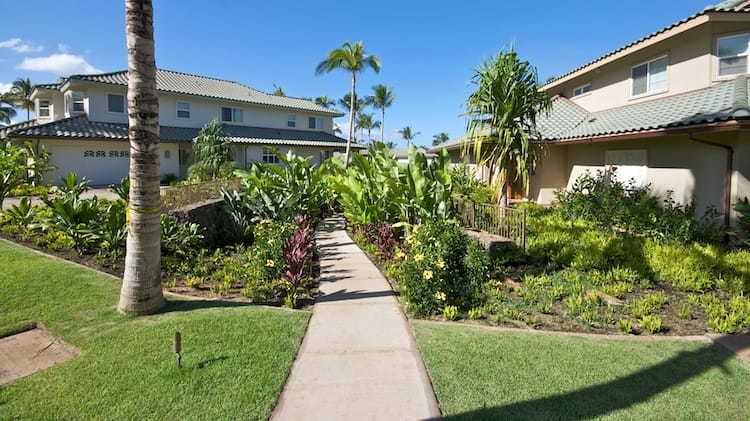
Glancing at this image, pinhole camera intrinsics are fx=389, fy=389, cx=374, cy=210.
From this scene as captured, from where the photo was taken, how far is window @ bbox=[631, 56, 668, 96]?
12.7m

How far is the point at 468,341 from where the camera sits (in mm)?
4711

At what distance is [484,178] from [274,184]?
10411mm

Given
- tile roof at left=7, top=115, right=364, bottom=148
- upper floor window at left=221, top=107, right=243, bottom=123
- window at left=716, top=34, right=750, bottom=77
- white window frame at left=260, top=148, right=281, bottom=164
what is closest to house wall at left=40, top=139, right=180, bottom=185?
tile roof at left=7, top=115, right=364, bottom=148

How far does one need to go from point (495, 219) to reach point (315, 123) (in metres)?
28.6

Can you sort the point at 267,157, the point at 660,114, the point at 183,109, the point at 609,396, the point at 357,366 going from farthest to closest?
the point at 267,157
the point at 183,109
the point at 660,114
the point at 357,366
the point at 609,396

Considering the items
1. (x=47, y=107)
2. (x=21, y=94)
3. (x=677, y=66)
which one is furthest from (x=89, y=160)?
(x=21, y=94)

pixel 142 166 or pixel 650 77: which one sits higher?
pixel 650 77

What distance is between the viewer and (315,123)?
1384 inches

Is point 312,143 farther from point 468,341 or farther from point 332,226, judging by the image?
point 468,341

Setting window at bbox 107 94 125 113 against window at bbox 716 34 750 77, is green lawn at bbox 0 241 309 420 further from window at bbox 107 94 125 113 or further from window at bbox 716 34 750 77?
window at bbox 107 94 125 113

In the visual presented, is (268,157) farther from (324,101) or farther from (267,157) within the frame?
(324,101)

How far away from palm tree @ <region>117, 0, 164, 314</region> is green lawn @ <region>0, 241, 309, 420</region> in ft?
1.36

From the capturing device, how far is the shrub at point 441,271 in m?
5.77

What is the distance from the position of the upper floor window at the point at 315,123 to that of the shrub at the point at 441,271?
1171 inches
